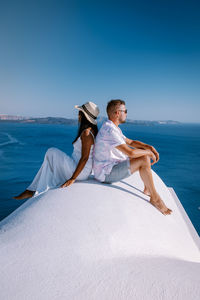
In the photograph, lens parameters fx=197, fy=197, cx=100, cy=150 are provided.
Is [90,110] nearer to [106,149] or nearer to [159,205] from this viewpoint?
[106,149]

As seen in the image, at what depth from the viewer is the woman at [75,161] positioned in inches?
89.0

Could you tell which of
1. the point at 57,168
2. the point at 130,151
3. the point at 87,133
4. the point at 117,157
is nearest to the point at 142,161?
the point at 130,151

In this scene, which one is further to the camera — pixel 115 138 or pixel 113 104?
pixel 113 104

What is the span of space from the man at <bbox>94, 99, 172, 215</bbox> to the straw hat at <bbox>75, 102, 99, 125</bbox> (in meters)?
0.17

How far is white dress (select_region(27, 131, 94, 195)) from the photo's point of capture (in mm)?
2355

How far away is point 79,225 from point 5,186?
6.37 m

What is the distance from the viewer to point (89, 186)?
7.32 feet

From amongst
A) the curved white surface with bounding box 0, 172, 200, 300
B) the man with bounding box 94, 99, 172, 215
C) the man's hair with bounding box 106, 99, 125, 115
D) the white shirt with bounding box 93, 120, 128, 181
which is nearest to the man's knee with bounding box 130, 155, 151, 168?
the man with bounding box 94, 99, 172, 215

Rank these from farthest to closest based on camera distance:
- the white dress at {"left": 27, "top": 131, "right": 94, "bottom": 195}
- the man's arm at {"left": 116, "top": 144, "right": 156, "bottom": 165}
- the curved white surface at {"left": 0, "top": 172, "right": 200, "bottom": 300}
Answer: the white dress at {"left": 27, "top": 131, "right": 94, "bottom": 195} < the man's arm at {"left": 116, "top": 144, "right": 156, "bottom": 165} < the curved white surface at {"left": 0, "top": 172, "right": 200, "bottom": 300}

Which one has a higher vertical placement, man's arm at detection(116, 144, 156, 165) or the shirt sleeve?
the shirt sleeve

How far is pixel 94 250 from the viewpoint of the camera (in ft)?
4.96

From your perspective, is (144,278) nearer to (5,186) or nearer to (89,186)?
(89,186)

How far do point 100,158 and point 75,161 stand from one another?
1.03ft

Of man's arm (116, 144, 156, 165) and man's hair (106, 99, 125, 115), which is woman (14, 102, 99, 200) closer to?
man's hair (106, 99, 125, 115)
